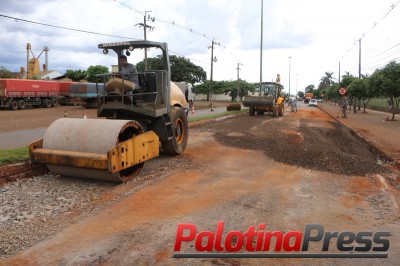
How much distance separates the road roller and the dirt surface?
439 millimetres

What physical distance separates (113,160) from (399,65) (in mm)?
24768

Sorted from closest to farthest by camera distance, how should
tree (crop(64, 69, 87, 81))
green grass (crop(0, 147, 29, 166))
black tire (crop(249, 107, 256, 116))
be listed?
green grass (crop(0, 147, 29, 166)), black tire (crop(249, 107, 256, 116)), tree (crop(64, 69, 87, 81))

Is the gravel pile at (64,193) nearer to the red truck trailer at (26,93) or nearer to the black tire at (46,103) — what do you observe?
the red truck trailer at (26,93)

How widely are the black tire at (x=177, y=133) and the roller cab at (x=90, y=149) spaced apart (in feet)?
6.31

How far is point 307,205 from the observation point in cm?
577

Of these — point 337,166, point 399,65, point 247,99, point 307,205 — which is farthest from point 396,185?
point 399,65

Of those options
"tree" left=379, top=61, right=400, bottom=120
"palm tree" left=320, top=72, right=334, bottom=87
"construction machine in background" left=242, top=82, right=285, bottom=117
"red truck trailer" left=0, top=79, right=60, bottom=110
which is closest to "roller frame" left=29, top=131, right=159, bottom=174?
"construction machine in background" left=242, top=82, right=285, bottom=117

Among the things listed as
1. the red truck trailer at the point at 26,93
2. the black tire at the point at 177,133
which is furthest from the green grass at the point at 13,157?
the red truck trailer at the point at 26,93

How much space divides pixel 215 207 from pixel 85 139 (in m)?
2.59

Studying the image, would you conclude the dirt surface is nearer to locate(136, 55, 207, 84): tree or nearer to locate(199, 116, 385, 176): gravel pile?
locate(199, 116, 385, 176): gravel pile

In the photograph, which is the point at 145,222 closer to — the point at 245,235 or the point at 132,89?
the point at 245,235

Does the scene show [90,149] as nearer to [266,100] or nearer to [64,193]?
[64,193]

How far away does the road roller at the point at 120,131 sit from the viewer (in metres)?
6.29

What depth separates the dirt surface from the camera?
13.4 feet
